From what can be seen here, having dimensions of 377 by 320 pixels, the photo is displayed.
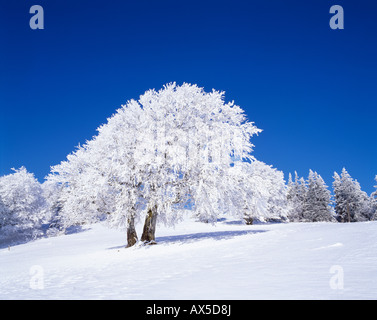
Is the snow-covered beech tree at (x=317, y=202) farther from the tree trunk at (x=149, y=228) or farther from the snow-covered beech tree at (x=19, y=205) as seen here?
the snow-covered beech tree at (x=19, y=205)

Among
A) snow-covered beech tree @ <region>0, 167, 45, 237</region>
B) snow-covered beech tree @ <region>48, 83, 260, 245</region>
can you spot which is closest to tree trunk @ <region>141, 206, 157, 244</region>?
snow-covered beech tree @ <region>48, 83, 260, 245</region>

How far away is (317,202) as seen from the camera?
56.7 metres

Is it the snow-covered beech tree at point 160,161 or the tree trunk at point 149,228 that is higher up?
the snow-covered beech tree at point 160,161

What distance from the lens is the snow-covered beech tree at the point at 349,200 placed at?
57875 mm

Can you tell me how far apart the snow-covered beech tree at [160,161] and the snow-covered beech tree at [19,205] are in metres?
25.4

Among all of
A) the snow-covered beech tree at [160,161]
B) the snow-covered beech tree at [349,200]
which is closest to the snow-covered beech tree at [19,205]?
the snow-covered beech tree at [160,161]

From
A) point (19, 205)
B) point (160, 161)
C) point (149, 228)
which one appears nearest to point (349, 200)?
point (149, 228)

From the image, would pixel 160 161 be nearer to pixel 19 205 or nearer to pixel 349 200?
pixel 19 205

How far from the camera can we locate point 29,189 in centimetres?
4138

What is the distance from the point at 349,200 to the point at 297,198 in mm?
10866

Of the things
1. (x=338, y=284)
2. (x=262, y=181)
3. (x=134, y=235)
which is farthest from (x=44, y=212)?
(x=338, y=284)

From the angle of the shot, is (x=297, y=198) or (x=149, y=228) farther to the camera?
(x=297, y=198)
